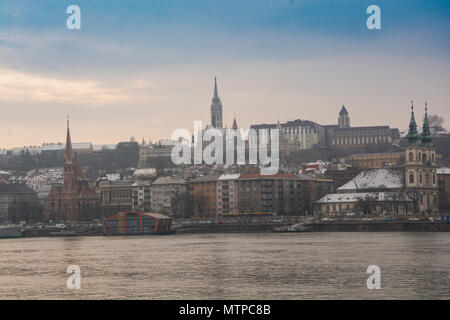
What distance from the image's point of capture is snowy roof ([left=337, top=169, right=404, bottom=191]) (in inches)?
5207

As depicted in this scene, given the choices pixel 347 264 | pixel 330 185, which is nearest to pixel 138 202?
pixel 330 185

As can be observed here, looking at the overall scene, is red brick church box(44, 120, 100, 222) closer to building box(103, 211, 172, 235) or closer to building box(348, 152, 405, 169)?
building box(103, 211, 172, 235)

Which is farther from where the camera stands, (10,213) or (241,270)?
(10,213)

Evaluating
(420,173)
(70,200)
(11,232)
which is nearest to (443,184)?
(420,173)

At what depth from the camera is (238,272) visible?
49.4 meters

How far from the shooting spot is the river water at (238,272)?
40250mm

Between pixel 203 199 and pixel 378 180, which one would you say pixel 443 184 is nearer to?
pixel 378 180

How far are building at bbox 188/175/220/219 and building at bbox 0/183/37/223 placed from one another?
1291 inches

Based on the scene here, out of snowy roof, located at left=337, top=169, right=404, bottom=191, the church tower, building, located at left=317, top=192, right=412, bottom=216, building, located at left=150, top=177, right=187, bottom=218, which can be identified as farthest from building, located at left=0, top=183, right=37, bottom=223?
the church tower

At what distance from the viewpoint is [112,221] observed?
11788 centimetres
